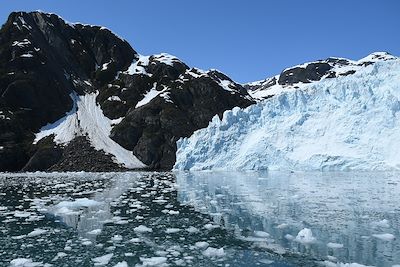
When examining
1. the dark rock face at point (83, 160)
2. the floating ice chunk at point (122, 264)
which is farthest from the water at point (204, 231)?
the dark rock face at point (83, 160)

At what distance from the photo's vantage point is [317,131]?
160 feet

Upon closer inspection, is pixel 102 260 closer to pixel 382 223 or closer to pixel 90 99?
pixel 382 223

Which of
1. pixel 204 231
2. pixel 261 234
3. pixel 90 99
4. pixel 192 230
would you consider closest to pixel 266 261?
pixel 261 234

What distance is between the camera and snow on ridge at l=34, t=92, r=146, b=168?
270 ft

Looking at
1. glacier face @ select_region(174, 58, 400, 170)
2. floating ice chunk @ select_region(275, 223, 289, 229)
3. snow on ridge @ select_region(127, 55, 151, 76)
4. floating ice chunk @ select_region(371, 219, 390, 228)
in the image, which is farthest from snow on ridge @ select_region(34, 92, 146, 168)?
floating ice chunk @ select_region(371, 219, 390, 228)

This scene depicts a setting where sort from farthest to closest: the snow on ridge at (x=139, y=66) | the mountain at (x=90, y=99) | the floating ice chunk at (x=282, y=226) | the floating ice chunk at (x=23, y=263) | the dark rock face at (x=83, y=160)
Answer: the snow on ridge at (x=139, y=66) < the mountain at (x=90, y=99) < the dark rock face at (x=83, y=160) < the floating ice chunk at (x=282, y=226) < the floating ice chunk at (x=23, y=263)

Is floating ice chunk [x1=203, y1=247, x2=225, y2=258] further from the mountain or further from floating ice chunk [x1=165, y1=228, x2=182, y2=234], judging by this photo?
the mountain

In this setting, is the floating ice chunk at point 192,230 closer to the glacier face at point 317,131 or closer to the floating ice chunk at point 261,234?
A: the floating ice chunk at point 261,234

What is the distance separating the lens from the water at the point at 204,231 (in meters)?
9.59

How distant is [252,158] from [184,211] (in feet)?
118

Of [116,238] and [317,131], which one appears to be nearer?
[116,238]

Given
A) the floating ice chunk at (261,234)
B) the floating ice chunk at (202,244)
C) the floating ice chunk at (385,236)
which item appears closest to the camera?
the floating ice chunk at (202,244)

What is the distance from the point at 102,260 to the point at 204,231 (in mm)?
4171

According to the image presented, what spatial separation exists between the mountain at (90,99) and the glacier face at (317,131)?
927 inches
